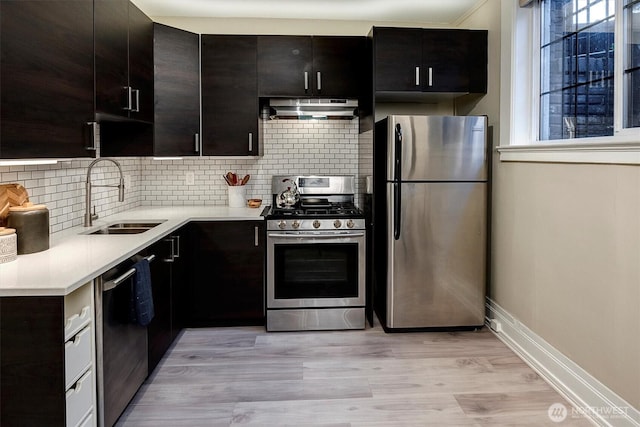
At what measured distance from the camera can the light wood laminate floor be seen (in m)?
2.52

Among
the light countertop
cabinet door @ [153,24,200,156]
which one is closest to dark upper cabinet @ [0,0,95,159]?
the light countertop

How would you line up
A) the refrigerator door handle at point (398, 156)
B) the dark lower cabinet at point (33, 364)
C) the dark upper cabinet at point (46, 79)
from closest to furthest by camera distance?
the dark lower cabinet at point (33, 364)
the dark upper cabinet at point (46, 79)
the refrigerator door handle at point (398, 156)

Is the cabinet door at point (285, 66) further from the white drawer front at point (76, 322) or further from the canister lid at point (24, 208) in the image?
the white drawer front at point (76, 322)

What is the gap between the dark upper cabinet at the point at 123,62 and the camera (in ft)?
8.48

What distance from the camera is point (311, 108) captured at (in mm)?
4070

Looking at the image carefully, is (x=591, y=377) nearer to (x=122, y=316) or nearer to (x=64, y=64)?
(x=122, y=316)

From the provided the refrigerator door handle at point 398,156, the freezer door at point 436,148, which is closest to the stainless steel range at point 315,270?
the refrigerator door handle at point 398,156

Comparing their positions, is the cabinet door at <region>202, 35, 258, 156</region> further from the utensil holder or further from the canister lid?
the canister lid

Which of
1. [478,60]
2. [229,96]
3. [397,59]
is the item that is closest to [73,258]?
[229,96]

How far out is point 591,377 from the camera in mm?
2582

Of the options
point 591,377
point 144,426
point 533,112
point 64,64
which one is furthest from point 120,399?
point 533,112

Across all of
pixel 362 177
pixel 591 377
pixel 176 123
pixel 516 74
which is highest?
pixel 516 74

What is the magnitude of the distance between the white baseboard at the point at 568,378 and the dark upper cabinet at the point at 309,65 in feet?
6.97

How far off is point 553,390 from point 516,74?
2.04 m
